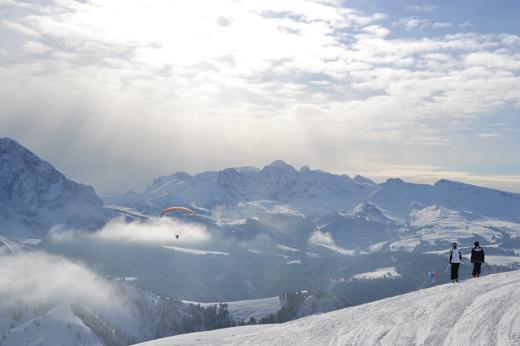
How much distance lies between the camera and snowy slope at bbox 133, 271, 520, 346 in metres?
25.1

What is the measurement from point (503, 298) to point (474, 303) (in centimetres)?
163

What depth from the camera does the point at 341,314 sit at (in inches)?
1403

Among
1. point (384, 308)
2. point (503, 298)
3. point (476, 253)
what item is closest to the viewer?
point (503, 298)

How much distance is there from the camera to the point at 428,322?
2773cm

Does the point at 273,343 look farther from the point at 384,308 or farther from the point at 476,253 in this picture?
the point at 476,253

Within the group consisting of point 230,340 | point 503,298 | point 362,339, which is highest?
point 503,298

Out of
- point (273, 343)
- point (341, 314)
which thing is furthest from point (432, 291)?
point (273, 343)

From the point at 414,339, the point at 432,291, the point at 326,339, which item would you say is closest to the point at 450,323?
the point at 414,339

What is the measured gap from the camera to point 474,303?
97.3 ft

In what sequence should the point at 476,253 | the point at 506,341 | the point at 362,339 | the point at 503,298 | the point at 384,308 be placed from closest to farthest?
the point at 506,341 < the point at 362,339 < the point at 503,298 < the point at 384,308 < the point at 476,253

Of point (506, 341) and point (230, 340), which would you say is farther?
point (230, 340)

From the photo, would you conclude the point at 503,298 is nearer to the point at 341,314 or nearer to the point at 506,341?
the point at 506,341

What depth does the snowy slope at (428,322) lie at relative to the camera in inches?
990

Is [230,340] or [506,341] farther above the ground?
[506,341]
